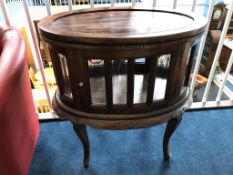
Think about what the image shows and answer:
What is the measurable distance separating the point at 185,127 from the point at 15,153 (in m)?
1.05

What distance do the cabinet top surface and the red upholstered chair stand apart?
0.14m

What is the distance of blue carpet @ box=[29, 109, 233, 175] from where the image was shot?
1.15m

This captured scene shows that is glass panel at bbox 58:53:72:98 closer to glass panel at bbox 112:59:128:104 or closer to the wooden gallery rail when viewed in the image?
the wooden gallery rail

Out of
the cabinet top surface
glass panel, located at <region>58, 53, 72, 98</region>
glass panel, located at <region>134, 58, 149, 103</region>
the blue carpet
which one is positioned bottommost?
the blue carpet

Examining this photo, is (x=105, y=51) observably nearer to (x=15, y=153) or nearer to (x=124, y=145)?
(x=15, y=153)

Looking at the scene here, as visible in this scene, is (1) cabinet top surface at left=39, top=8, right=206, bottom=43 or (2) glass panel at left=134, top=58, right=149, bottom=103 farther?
(2) glass panel at left=134, top=58, right=149, bottom=103

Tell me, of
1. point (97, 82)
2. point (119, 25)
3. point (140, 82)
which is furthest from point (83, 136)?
point (119, 25)

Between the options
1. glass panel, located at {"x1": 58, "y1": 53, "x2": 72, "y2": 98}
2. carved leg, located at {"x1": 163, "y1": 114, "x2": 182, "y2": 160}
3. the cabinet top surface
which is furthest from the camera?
carved leg, located at {"x1": 163, "y1": 114, "x2": 182, "y2": 160}

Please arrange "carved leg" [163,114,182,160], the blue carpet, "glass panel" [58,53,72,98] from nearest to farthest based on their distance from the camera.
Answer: "glass panel" [58,53,72,98] → "carved leg" [163,114,182,160] → the blue carpet

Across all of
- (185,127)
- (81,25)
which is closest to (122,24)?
(81,25)

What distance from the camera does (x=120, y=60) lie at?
80 centimetres

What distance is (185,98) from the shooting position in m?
0.87

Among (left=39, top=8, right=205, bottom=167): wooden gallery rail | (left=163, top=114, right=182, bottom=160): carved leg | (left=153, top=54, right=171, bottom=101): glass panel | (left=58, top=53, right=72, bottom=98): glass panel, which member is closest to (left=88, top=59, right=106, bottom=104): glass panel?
(left=39, top=8, right=205, bottom=167): wooden gallery rail

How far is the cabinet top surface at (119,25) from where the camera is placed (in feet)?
2.01
